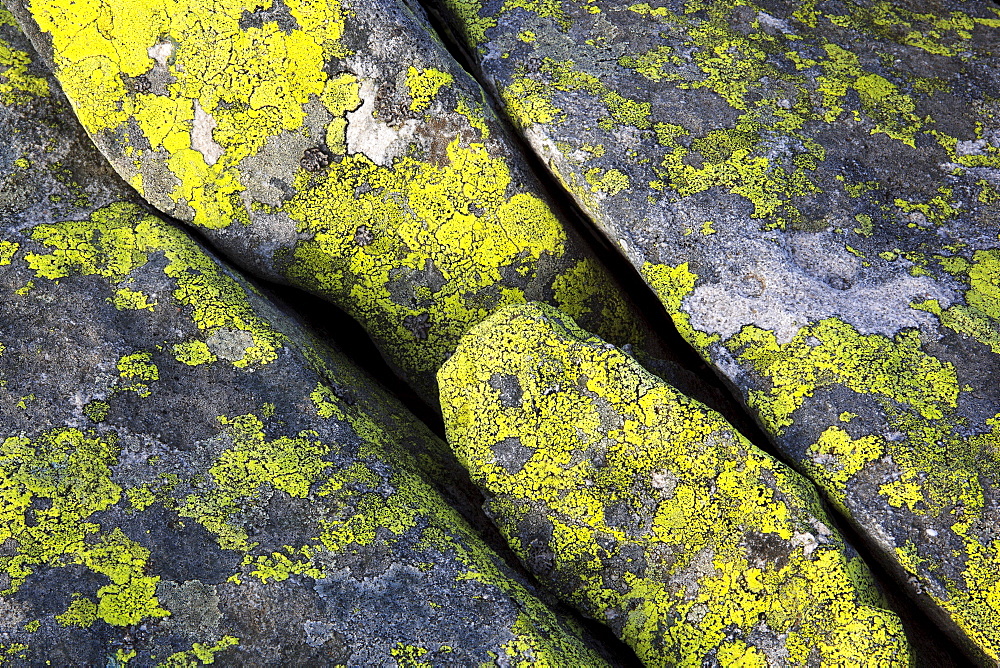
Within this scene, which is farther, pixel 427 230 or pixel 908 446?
pixel 427 230

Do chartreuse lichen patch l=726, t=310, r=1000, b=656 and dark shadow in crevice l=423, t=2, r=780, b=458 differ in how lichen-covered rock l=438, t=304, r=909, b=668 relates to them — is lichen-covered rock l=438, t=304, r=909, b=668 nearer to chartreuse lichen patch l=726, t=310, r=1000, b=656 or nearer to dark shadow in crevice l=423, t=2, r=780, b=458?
chartreuse lichen patch l=726, t=310, r=1000, b=656

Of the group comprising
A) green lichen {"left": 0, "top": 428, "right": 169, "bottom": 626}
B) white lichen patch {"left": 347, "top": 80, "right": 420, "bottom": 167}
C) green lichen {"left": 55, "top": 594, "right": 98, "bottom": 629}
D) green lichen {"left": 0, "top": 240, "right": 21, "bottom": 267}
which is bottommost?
green lichen {"left": 55, "top": 594, "right": 98, "bottom": 629}

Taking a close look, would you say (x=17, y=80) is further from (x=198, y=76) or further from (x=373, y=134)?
(x=373, y=134)

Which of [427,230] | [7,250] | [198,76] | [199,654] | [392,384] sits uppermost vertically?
[198,76]

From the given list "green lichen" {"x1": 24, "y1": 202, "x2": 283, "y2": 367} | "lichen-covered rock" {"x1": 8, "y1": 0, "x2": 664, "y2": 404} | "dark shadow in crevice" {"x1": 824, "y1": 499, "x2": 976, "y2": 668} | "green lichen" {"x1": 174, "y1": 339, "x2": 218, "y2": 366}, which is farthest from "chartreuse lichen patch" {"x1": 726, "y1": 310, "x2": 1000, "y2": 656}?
"green lichen" {"x1": 174, "y1": 339, "x2": 218, "y2": 366}

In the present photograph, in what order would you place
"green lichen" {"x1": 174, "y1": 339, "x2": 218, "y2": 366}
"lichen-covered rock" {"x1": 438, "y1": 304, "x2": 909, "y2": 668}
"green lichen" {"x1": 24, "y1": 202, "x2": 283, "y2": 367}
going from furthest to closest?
"green lichen" {"x1": 24, "y1": 202, "x2": 283, "y2": 367} < "green lichen" {"x1": 174, "y1": 339, "x2": 218, "y2": 366} < "lichen-covered rock" {"x1": 438, "y1": 304, "x2": 909, "y2": 668}

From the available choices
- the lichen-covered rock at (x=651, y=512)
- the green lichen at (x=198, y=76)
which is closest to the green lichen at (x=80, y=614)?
the lichen-covered rock at (x=651, y=512)

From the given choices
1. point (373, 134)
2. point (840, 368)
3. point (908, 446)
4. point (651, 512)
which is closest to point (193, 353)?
point (373, 134)

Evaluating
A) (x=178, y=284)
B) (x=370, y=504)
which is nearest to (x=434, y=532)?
(x=370, y=504)
